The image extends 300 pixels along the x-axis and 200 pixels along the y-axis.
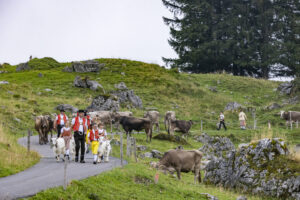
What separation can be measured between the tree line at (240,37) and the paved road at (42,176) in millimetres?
53702

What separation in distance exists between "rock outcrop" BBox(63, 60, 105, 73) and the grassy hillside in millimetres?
1137

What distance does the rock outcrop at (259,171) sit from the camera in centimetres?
1788

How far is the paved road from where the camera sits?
12.7 meters

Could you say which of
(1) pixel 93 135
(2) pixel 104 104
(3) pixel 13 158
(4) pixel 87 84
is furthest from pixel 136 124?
(4) pixel 87 84

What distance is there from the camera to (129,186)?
15.0 m

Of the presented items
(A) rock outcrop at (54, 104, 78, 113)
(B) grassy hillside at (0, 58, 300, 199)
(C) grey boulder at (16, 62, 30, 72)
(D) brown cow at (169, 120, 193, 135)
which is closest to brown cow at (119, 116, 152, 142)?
(B) grassy hillside at (0, 58, 300, 199)

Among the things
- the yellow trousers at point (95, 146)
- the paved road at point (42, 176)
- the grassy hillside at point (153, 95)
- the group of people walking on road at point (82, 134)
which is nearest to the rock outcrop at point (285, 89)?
the grassy hillside at point (153, 95)

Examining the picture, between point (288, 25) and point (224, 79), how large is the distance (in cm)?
1590

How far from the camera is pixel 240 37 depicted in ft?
234

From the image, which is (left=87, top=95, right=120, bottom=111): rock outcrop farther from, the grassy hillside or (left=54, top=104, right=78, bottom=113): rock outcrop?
the grassy hillside

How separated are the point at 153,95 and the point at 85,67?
15283 millimetres

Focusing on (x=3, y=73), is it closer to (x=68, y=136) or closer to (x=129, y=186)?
Result: (x=68, y=136)

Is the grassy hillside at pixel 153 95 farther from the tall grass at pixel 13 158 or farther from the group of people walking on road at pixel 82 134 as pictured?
the group of people walking on road at pixel 82 134

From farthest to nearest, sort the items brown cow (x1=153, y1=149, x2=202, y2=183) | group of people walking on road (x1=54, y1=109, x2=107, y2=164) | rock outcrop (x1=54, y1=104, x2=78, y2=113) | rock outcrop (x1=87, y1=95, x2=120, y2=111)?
rock outcrop (x1=87, y1=95, x2=120, y2=111)
rock outcrop (x1=54, y1=104, x2=78, y2=113)
brown cow (x1=153, y1=149, x2=202, y2=183)
group of people walking on road (x1=54, y1=109, x2=107, y2=164)
